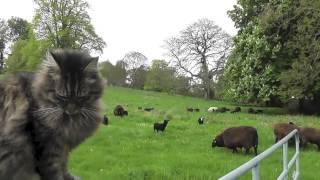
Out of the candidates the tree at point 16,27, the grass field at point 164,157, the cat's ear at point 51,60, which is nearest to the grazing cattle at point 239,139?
the grass field at point 164,157

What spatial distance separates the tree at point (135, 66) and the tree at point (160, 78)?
3821mm

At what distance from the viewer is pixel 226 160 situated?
616 inches

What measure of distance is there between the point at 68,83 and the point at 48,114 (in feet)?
1.26

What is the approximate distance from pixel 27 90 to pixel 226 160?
11727 mm

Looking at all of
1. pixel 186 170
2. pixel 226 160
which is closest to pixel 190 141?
pixel 226 160

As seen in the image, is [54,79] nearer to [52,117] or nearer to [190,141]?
[52,117]

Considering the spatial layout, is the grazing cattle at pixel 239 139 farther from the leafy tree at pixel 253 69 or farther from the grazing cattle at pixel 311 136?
the leafy tree at pixel 253 69

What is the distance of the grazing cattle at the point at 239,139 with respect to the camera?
57.0 ft

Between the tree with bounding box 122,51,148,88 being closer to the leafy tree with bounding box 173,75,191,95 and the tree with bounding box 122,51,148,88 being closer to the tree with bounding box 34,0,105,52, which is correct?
the leafy tree with bounding box 173,75,191,95

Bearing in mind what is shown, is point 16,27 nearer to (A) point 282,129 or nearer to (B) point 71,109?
(A) point 282,129

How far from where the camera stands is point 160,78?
78125mm

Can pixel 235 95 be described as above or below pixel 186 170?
above

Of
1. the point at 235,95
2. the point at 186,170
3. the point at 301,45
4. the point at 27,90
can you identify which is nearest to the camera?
the point at 27,90

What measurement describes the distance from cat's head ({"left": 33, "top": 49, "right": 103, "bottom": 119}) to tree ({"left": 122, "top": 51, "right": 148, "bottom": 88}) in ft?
265
